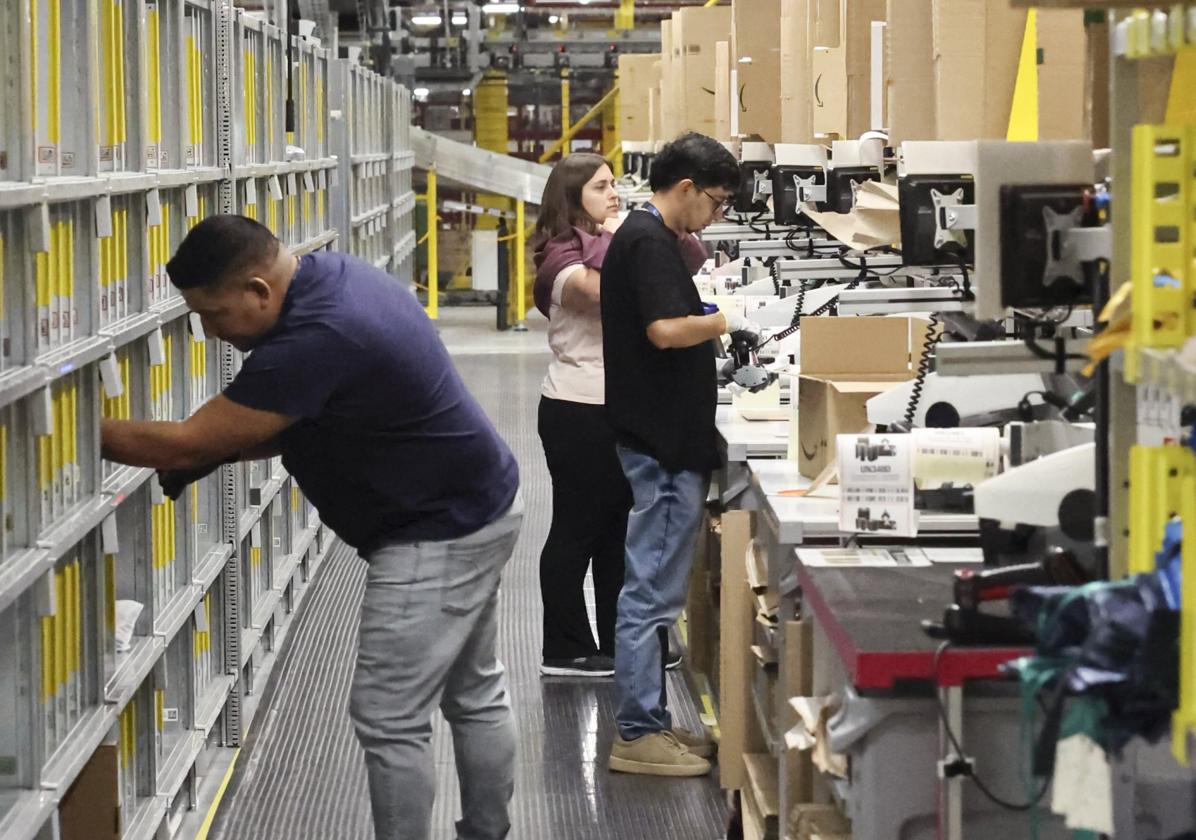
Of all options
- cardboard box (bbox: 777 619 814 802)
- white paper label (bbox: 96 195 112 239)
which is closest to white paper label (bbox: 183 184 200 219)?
white paper label (bbox: 96 195 112 239)

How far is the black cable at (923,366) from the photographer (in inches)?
131

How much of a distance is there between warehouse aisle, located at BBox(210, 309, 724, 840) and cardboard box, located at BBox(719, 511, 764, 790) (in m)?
0.23

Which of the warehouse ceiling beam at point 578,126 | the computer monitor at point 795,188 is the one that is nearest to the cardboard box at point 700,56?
the computer monitor at point 795,188

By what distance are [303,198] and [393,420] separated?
3563mm

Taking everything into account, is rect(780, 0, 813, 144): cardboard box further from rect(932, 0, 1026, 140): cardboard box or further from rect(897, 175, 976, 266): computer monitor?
rect(897, 175, 976, 266): computer monitor

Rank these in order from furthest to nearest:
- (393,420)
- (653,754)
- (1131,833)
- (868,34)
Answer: (868,34), (653,754), (393,420), (1131,833)

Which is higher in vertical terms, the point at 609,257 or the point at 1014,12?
the point at 1014,12

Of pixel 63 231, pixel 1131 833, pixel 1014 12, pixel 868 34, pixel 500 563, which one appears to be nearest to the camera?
pixel 1131 833

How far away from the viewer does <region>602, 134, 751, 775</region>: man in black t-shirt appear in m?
4.04

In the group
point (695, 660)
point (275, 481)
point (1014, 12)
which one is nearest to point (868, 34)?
point (1014, 12)

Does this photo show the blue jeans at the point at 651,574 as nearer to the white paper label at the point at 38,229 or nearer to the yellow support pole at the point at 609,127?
the white paper label at the point at 38,229

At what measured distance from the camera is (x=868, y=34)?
479cm

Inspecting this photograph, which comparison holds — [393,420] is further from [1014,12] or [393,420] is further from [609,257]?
[1014,12]

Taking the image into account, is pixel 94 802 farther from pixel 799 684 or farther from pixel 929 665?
pixel 929 665
